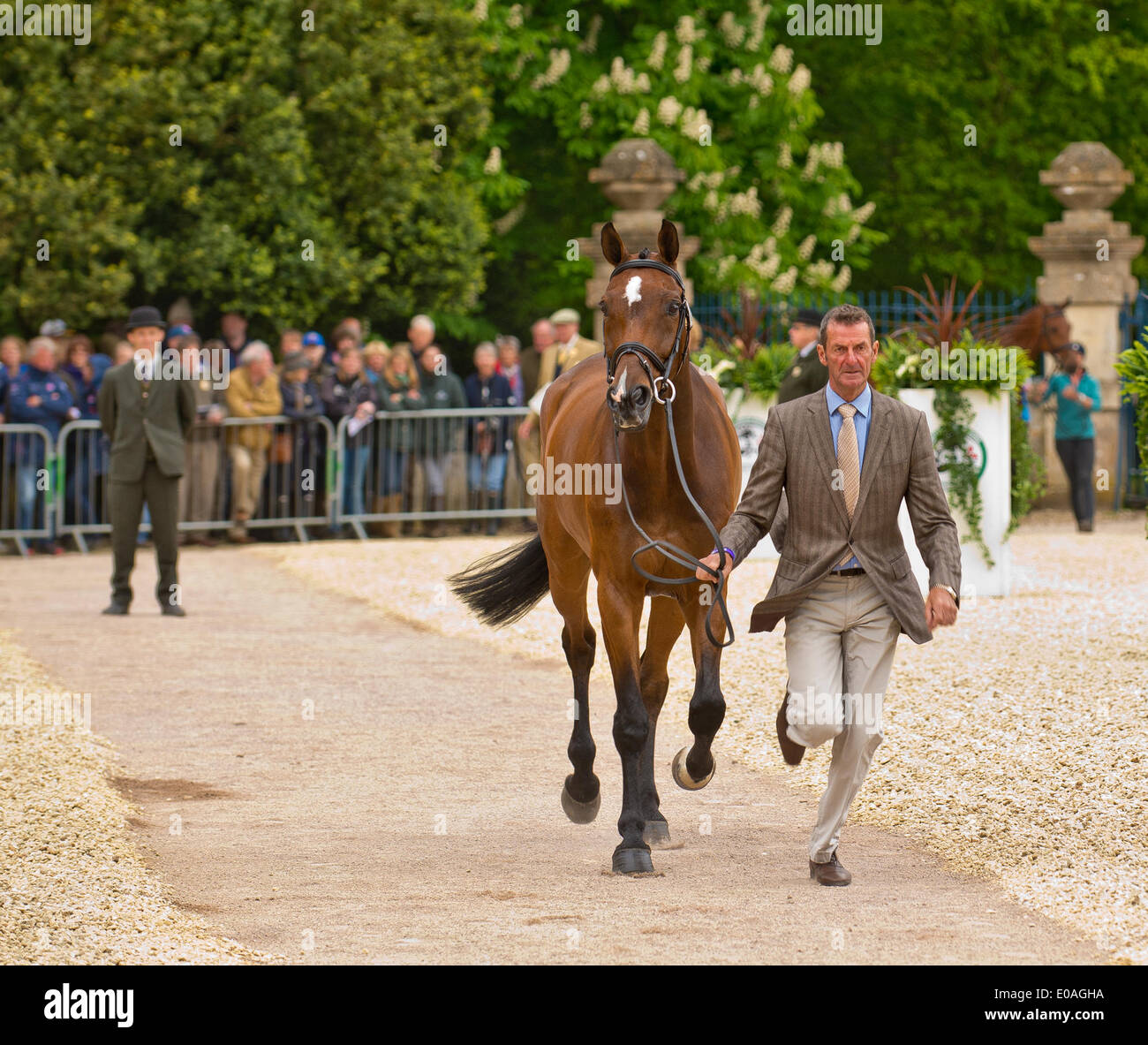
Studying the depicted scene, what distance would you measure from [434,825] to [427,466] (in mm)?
12839

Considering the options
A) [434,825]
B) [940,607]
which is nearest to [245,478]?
[434,825]

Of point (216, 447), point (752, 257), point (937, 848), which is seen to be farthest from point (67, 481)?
point (937, 848)

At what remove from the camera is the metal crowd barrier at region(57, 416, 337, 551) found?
1938cm

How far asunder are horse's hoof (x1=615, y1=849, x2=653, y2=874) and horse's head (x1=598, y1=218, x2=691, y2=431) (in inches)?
61.2

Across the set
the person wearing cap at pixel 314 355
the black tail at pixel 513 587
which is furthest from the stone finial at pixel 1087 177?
the black tail at pixel 513 587

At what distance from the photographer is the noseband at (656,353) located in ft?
23.5

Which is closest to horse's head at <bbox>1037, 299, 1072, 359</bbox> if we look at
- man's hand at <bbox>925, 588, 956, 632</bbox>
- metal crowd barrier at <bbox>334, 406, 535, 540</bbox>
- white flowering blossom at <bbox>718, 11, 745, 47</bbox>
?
metal crowd barrier at <bbox>334, 406, 535, 540</bbox>

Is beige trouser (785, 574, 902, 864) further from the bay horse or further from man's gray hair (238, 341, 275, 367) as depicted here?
man's gray hair (238, 341, 275, 367)

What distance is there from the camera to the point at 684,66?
27.1 m

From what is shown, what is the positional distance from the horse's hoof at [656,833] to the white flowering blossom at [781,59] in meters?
21.3

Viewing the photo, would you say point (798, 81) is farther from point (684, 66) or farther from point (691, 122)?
point (691, 122)

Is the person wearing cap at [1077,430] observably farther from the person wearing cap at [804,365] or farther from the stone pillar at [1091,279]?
the person wearing cap at [804,365]
